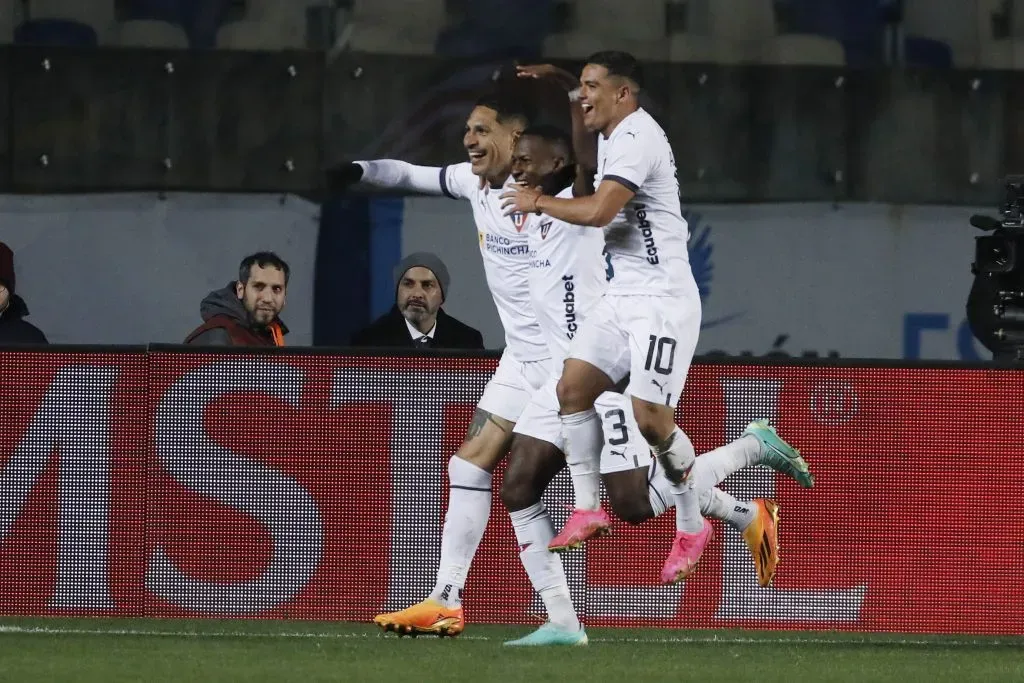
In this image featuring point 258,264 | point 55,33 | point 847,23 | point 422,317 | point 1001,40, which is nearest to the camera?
point 258,264

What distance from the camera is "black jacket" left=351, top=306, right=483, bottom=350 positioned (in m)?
10.8

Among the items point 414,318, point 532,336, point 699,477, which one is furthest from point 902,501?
point 414,318

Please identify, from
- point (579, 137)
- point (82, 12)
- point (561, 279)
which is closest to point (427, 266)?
point (561, 279)

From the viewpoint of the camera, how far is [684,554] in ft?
27.9

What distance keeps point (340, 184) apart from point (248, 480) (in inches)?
56.7

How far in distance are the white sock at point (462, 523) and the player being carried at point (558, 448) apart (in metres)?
0.13

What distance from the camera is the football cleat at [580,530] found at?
8.19 meters

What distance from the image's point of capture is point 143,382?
9.49 m

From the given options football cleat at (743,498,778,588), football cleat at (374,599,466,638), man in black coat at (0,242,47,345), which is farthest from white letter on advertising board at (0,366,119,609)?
football cleat at (743,498,778,588)

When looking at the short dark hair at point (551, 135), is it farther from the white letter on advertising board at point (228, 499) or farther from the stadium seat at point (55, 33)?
the stadium seat at point (55, 33)

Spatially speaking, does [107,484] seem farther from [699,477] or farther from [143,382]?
[699,477]

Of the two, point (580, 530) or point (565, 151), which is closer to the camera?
point (580, 530)

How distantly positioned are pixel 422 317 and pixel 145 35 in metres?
3.40

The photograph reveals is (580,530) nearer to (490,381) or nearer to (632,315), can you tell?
(632,315)
